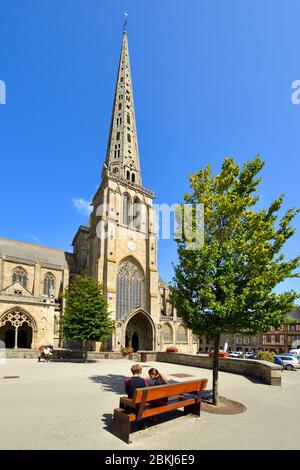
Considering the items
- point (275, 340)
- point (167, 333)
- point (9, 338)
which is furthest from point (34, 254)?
point (275, 340)

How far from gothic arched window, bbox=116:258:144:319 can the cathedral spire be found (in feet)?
38.7

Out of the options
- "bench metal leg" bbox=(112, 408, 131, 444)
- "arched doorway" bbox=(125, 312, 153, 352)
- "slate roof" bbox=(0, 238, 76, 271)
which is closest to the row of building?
"arched doorway" bbox=(125, 312, 153, 352)

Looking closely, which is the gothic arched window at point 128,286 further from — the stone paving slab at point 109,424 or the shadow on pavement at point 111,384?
the stone paving slab at point 109,424

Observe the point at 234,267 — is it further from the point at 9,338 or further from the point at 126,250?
the point at 9,338

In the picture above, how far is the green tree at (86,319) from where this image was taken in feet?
67.4

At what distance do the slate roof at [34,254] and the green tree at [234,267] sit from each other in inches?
1284

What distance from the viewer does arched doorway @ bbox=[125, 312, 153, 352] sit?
33844mm

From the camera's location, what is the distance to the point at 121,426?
16.5 feet

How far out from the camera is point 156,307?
114ft

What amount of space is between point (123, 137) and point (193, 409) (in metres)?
40.5

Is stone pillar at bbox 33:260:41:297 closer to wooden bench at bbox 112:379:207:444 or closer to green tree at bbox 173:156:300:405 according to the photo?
green tree at bbox 173:156:300:405

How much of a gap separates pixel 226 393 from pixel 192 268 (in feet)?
13.7
